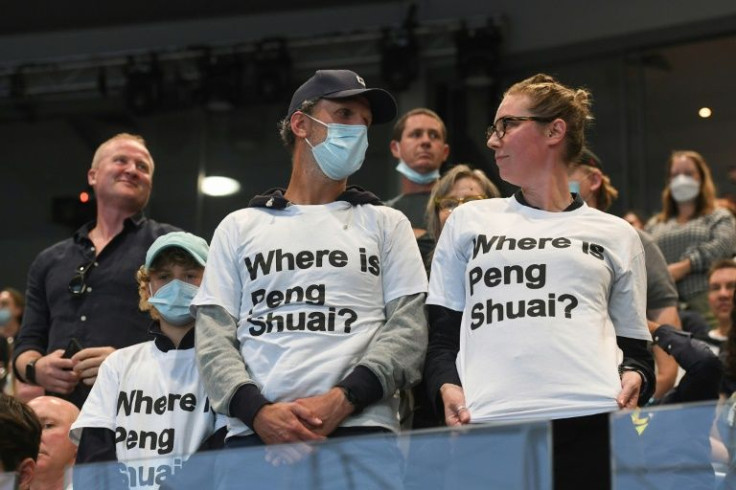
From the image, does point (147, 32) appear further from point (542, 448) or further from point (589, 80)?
point (542, 448)

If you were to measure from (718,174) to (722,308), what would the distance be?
13.9 feet

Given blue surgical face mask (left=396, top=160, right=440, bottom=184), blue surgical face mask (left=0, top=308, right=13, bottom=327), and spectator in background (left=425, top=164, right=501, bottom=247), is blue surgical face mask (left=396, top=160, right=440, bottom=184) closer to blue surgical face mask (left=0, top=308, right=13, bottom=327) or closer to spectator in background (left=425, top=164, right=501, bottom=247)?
spectator in background (left=425, top=164, right=501, bottom=247)

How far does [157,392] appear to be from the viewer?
367 cm

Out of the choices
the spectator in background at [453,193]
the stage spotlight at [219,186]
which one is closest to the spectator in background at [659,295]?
the spectator in background at [453,193]

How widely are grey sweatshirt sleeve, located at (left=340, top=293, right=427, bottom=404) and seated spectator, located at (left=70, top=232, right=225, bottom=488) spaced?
55 centimetres

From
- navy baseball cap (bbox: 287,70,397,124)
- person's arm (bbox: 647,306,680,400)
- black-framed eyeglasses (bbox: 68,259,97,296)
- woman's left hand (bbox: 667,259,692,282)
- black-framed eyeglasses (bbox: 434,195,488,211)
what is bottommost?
person's arm (bbox: 647,306,680,400)

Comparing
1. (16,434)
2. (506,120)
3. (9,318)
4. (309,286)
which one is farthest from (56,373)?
(9,318)

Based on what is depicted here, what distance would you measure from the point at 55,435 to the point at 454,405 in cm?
157

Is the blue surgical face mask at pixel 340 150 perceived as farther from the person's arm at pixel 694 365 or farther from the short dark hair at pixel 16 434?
the person's arm at pixel 694 365

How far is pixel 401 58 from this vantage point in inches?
400

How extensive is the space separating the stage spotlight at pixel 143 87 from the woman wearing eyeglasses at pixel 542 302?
776 cm

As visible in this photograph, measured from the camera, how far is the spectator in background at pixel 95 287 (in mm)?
4266

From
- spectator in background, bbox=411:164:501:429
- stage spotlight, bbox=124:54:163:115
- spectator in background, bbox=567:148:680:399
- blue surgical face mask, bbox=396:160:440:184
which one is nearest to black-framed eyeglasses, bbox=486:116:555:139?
spectator in background, bbox=411:164:501:429

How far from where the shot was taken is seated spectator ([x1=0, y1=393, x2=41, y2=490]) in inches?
128
